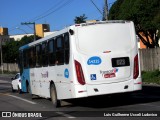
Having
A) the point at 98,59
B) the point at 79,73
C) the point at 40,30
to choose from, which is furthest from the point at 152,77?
the point at 40,30

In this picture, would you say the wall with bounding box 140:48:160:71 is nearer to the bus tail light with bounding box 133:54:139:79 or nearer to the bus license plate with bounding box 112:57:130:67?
Result: the bus tail light with bounding box 133:54:139:79

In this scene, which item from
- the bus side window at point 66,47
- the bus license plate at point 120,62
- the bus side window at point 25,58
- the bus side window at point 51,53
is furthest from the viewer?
the bus side window at point 25,58

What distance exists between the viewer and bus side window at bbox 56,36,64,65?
54.1 feet

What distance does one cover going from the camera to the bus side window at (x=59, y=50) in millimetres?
16500

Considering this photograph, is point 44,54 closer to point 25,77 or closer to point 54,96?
point 54,96

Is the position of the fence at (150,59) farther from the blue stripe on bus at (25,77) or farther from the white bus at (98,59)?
the white bus at (98,59)

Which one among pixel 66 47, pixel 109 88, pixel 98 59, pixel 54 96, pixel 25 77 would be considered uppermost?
pixel 66 47

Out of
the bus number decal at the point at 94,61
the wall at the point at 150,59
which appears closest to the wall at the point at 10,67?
the wall at the point at 150,59

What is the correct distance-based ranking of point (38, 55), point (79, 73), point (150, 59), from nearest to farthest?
point (79, 73) < point (38, 55) < point (150, 59)

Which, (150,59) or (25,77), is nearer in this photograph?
(25,77)

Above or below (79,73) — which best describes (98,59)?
above

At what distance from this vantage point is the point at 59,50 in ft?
55.2

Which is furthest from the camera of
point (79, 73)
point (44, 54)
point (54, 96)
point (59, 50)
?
point (44, 54)

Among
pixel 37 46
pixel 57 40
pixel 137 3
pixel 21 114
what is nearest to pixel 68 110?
pixel 21 114
